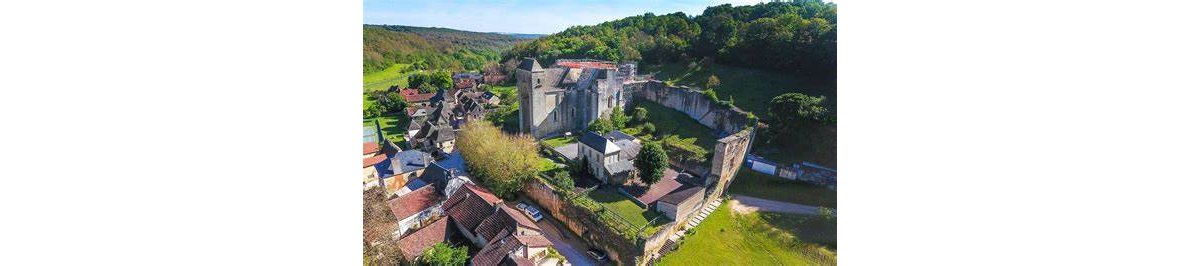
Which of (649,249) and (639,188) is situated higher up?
(639,188)

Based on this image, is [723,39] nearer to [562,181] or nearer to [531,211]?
[562,181]

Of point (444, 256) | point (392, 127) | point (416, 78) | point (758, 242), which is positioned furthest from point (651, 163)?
point (392, 127)

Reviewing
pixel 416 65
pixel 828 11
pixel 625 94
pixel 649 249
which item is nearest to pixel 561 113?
pixel 625 94

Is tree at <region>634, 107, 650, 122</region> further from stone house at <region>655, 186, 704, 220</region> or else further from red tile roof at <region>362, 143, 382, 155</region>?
red tile roof at <region>362, 143, 382, 155</region>

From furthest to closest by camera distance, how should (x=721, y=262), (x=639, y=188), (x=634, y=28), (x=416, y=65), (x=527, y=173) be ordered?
(x=634, y=28)
(x=416, y=65)
(x=639, y=188)
(x=527, y=173)
(x=721, y=262)

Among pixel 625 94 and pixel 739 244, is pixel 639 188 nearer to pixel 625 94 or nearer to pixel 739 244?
pixel 739 244

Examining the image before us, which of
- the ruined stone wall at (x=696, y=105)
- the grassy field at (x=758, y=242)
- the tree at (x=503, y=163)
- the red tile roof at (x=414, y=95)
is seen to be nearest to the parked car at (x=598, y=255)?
the grassy field at (x=758, y=242)
